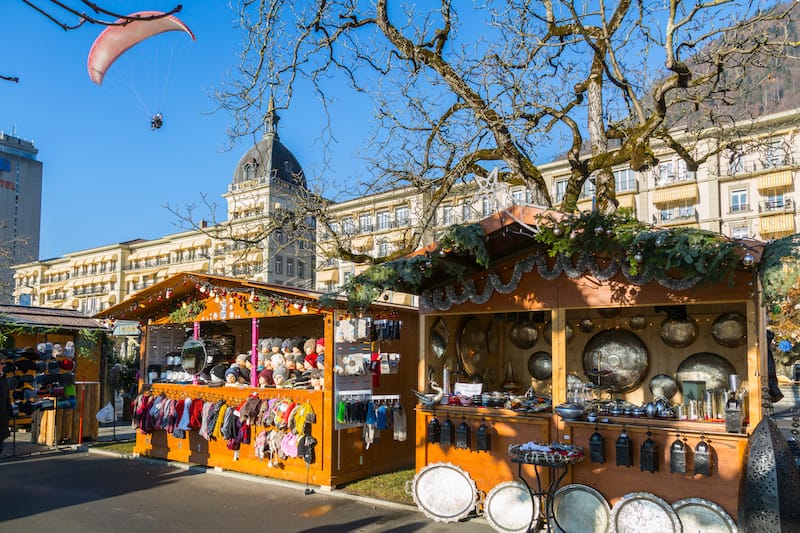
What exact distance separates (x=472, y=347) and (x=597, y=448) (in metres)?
2.79

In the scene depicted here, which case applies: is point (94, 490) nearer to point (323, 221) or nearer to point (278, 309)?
point (278, 309)

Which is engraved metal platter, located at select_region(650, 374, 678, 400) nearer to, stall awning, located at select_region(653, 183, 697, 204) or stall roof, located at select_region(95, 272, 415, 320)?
stall roof, located at select_region(95, 272, 415, 320)

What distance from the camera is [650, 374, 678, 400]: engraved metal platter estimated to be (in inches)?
294

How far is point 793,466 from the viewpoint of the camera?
185 inches

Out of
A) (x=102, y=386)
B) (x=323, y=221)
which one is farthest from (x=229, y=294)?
(x=102, y=386)

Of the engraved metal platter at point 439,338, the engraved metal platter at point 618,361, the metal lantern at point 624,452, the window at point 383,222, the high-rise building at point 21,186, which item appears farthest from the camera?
the high-rise building at point 21,186

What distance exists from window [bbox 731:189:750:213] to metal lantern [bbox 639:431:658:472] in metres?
35.5

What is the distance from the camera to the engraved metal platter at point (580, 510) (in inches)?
236

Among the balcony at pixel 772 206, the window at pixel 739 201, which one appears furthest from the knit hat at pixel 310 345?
the window at pixel 739 201

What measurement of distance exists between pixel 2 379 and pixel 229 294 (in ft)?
10.2

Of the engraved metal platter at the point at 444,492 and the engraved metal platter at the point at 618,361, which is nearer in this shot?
the engraved metal platter at the point at 444,492

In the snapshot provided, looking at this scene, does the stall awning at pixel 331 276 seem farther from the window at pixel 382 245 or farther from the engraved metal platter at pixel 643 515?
the engraved metal platter at pixel 643 515

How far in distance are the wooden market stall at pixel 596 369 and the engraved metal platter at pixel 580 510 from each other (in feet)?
0.30

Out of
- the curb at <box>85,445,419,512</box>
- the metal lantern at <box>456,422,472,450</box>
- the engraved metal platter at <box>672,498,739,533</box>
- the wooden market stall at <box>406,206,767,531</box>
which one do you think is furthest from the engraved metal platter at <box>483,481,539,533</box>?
the engraved metal platter at <box>672,498,739,533</box>
